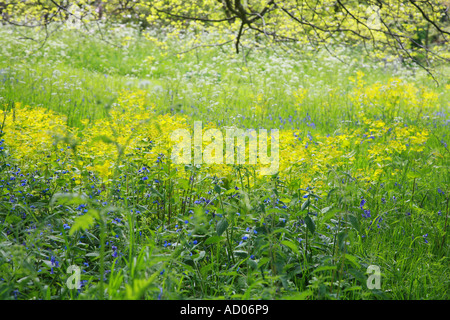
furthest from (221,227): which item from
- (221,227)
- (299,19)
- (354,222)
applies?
(299,19)

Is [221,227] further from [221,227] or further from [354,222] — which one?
[354,222]

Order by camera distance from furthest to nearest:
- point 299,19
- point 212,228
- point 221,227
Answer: point 299,19 < point 212,228 < point 221,227

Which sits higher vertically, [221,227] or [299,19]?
[299,19]

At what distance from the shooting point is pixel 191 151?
2.80 meters

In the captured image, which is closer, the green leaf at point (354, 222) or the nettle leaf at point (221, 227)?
the green leaf at point (354, 222)

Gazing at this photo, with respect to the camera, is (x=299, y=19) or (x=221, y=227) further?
(x=299, y=19)

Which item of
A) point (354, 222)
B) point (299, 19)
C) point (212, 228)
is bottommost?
point (212, 228)

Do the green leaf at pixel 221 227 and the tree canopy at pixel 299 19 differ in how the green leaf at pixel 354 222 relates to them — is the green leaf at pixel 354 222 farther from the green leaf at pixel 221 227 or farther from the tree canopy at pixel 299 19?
the tree canopy at pixel 299 19

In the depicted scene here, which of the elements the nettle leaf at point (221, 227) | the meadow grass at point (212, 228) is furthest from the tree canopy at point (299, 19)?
the nettle leaf at point (221, 227)

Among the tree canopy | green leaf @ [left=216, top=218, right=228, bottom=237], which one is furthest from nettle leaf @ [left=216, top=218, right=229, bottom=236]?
the tree canopy
